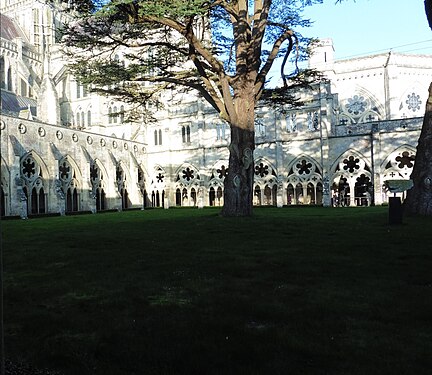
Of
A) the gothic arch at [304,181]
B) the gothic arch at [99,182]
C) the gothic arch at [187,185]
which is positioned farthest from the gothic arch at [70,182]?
the gothic arch at [304,181]

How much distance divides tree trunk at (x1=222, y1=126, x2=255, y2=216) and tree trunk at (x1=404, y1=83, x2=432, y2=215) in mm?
5324

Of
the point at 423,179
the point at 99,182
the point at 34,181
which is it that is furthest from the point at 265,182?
the point at 423,179

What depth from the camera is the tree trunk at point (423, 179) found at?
1248 cm

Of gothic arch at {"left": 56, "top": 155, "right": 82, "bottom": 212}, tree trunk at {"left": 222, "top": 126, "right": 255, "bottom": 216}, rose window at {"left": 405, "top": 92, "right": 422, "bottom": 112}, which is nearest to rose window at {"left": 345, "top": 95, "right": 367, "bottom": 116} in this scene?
rose window at {"left": 405, "top": 92, "right": 422, "bottom": 112}

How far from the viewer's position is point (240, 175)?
1406 centimetres

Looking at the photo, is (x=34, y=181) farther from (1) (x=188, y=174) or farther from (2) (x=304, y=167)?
(2) (x=304, y=167)

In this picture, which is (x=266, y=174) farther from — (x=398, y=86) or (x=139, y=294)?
(x=139, y=294)

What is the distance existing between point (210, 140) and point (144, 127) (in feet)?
25.2

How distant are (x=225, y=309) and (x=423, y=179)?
1079 centimetres

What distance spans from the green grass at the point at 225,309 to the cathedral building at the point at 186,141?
806 inches

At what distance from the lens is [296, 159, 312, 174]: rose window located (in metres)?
34.0

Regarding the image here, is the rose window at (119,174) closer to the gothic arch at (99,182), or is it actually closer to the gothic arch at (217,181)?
the gothic arch at (99,182)

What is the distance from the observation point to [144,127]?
41156 mm

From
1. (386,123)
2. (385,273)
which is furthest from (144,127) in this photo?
(385,273)
